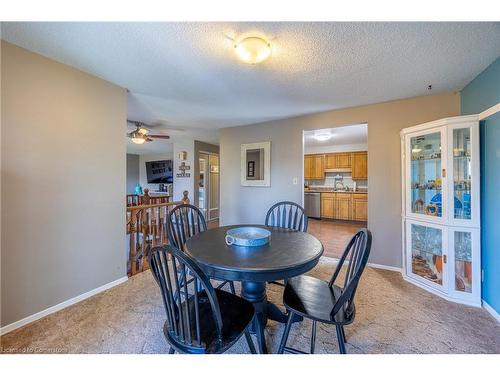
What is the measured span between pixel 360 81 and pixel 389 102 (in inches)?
34.7

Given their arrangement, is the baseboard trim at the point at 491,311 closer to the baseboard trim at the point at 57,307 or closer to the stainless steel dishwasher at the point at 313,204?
the baseboard trim at the point at 57,307

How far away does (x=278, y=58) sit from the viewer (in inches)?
73.7

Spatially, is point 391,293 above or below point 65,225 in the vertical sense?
below

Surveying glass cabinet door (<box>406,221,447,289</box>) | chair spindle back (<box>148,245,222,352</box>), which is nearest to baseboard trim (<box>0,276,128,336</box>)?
chair spindle back (<box>148,245,222,352</box>)

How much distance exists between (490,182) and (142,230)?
13.3ft

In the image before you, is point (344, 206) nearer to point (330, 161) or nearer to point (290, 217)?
point (330, 161)

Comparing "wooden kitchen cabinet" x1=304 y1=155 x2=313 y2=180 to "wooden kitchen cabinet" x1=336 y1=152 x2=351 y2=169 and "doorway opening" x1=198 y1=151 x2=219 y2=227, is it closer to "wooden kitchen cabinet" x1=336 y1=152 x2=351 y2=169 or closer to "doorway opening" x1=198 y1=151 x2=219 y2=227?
"wooden kitchen cabinet" x1=336 y1=152 x2=351 y2=169

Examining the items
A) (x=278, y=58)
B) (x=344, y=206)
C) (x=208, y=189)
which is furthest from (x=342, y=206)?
(x=278, y=58)

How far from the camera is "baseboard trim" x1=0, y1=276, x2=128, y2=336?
1678 mm

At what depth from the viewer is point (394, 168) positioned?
2.87m

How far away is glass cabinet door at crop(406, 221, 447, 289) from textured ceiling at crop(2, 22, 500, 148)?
1.62 metres

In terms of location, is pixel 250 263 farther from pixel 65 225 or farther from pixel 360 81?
pixel 360 81
